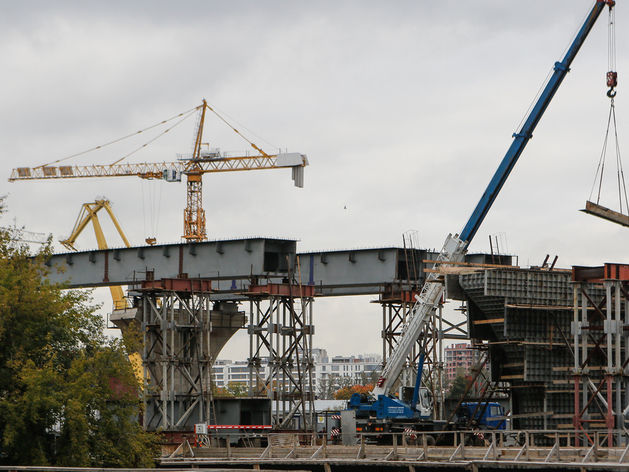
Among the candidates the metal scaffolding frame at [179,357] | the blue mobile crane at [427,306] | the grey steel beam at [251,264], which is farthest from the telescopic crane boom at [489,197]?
the metal scaffolding frame at [179,357]

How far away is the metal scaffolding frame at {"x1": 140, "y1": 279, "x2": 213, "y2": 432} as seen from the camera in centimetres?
5369

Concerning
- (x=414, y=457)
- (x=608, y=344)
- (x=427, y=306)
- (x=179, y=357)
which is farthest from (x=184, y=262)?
(x=608, y=344)

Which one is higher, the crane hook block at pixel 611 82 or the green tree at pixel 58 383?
the crane hook block at pixel 611 82

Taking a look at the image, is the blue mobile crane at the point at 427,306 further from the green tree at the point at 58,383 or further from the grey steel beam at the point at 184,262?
Answer: the green tree at the point at 58,383

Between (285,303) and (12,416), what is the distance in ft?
87.4

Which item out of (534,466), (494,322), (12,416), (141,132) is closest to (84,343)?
(12,416)

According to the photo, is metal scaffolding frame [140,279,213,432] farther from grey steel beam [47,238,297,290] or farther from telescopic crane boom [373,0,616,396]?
telescopic crane boom [373,0,616,396]

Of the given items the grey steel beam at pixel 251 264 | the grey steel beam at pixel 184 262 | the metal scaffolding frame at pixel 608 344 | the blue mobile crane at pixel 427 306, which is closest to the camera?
the metal scaffolding frame at pixel 608 344

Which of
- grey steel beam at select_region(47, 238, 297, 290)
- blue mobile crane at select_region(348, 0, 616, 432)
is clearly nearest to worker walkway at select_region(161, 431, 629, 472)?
blue mobile crane at select_region(348, 0, 616, 432)

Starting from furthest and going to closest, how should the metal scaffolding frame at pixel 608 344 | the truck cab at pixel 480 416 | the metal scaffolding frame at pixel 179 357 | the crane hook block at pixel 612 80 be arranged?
the metal scaffolding frame at pixel 179 357
the truck cab at pixel 480 416
the crane hook block at pixel 612 80
the metal scaffolding frame at pixel 608 344

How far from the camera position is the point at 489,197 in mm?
53312

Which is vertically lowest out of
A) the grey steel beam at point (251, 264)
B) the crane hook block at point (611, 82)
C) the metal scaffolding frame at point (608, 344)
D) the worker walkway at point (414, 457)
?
the worker walkway at point (414, 457)

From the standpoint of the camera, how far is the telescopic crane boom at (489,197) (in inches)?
1987

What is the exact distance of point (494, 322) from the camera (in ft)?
166
